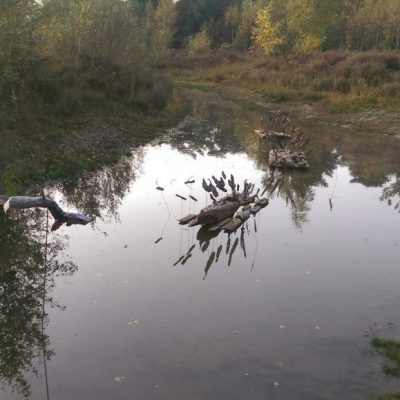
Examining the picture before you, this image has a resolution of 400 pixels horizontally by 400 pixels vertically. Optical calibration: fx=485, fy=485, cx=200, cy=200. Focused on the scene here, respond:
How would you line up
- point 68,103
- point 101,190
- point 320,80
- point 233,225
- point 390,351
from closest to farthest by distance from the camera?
point 390,351 → point 233,225 → point 101,190 → point 68,103 → point 320,80

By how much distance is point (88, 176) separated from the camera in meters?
17.2

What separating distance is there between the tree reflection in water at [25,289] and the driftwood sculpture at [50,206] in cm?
44

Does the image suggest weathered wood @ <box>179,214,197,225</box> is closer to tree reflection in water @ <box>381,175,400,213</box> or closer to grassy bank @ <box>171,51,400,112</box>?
tree reflection in water @ <box>381,175,400,213</box>

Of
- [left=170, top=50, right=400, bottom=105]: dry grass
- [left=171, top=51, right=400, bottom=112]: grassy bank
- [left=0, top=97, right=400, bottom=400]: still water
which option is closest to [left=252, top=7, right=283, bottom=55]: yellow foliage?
[left=171, top=51, right=400, bottom=112]: grassy bank

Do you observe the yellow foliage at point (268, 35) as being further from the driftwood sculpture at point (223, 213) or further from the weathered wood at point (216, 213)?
the weathered wood at point (216, 213)

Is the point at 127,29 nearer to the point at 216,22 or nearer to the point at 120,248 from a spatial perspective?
the point at 120,248

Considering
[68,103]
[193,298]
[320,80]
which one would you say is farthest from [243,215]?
[320,80]

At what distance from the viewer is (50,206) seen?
10992mm

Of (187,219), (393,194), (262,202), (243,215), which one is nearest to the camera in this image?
(187,219)

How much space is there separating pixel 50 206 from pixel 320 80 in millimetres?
32188

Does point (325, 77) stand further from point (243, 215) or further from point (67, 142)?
point (243, 215)

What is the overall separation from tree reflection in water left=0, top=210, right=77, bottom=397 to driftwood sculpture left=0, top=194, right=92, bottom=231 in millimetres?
443

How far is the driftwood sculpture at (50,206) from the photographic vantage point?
10986 millimetres

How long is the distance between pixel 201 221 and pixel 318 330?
5.36 meters
